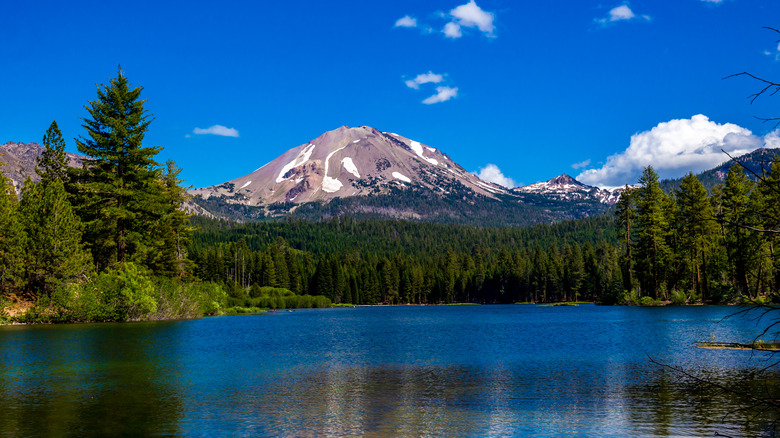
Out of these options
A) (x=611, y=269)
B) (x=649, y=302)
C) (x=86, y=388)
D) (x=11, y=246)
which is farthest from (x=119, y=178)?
(x=611, y=269)

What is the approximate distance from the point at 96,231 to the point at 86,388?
46.4 m

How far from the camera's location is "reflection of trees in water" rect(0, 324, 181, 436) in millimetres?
16656

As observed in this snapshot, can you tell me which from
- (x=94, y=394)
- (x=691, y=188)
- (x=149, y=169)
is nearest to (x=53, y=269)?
(x=149, y=169)

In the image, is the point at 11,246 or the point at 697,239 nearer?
the point at 11,246

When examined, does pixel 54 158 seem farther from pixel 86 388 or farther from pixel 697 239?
pixel 697 239

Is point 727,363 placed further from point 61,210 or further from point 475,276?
point 475,276

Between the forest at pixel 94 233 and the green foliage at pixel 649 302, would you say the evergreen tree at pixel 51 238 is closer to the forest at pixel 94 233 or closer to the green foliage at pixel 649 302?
the forest at pixel 94 233

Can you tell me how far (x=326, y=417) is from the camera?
17750 mm

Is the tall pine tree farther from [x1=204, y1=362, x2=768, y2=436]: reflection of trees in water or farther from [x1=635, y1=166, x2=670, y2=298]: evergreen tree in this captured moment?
[x1=635, y1=166, x2=670, y2=298]: evergreen tree

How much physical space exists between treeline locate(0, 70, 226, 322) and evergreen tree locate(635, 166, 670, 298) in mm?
69007

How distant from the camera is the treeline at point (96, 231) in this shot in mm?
57219

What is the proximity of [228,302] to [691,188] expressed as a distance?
3333 inches

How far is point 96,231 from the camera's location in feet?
210

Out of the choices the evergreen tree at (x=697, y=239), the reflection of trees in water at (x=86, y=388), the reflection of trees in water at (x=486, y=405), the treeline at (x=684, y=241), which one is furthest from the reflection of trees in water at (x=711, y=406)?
the evergreen tree at (x=697, y=239)
